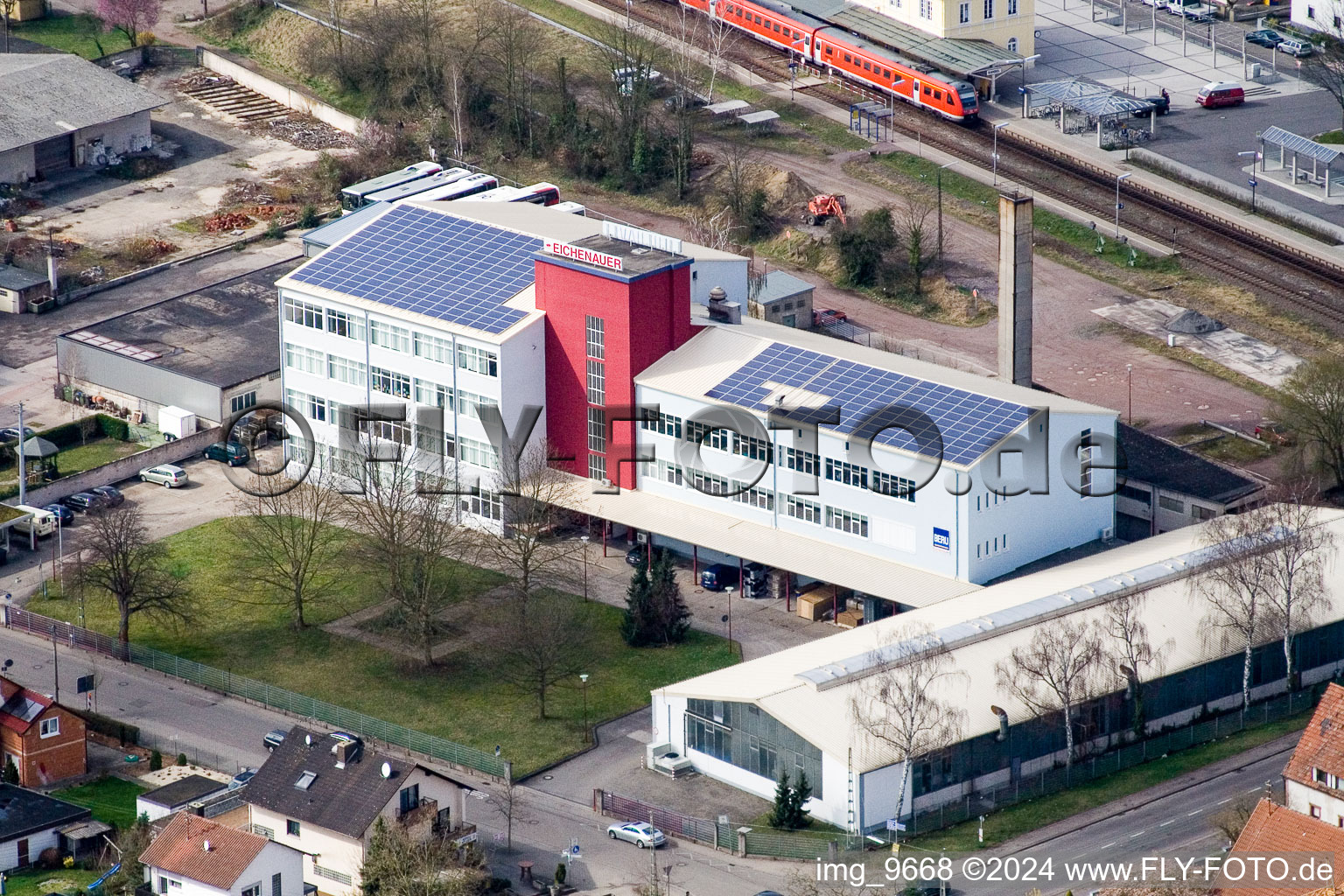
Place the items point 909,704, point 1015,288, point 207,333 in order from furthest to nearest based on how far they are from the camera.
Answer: point 207,333 < point 1015,288 < point 909,704

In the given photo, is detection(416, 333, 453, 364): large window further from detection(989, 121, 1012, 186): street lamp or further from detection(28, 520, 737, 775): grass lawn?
→ detection(989, 121, 1012, 186): street lamp

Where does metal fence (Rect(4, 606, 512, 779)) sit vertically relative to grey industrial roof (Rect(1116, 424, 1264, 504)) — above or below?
below

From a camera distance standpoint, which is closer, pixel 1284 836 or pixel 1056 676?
pixel 1284 836

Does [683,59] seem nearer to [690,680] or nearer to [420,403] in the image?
[420,403]

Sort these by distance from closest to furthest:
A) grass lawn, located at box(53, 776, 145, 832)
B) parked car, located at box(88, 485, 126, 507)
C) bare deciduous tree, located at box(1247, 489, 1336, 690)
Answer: grass lawn, located at box(53, 776, 145, 832) < bare deciduous tree, located at box(1247, 489, 1336, 690) < parked car, located at box(88, 485, 126, 507)

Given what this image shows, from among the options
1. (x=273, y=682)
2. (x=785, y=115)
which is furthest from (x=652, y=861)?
(x=785, y=115)

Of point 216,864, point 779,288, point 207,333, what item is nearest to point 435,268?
point 207,333

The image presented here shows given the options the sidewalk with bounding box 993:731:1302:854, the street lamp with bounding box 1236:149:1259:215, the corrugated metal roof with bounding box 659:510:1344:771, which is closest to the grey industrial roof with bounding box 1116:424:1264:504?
the corrugated metal roof with bounding box 659:510:1344:771

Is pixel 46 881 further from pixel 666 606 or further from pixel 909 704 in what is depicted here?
pixel 909 704
